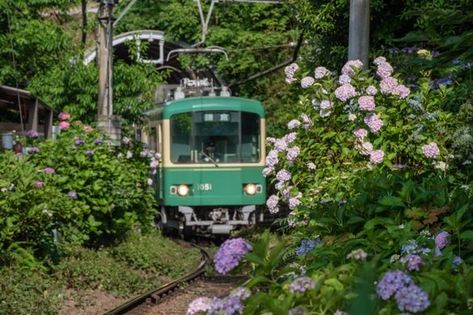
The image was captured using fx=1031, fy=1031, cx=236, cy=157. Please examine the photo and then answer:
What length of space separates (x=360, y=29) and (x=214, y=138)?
405 inches

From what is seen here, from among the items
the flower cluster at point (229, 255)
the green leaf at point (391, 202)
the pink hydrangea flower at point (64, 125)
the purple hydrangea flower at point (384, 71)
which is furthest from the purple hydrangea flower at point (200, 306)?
the pink hydrangea flower at point (64, 125)

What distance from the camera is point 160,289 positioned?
12.4 metres

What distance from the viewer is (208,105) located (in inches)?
771

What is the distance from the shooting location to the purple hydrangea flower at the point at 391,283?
313cm

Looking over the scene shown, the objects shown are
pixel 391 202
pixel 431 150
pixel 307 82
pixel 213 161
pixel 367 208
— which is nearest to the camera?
pixel 391 202

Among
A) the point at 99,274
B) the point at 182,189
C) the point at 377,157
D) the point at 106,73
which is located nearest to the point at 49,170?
the point at 99,274

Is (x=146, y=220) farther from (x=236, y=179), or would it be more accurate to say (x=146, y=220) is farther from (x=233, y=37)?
(x=233, y=37)

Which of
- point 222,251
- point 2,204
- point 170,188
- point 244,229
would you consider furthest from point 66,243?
point 222,251

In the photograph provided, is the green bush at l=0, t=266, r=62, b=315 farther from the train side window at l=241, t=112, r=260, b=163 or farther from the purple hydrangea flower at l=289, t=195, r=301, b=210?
the train side window at l=241, t=112, r=260, b=163

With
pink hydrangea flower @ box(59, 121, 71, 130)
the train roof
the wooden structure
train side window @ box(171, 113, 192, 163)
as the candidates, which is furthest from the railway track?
the train roof

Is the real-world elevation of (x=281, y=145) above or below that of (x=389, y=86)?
below

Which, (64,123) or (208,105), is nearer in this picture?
Result: (64,123)

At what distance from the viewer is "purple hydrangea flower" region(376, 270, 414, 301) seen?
10.3 feet

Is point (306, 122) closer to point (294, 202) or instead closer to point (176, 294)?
point (294, 202)
